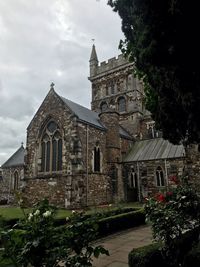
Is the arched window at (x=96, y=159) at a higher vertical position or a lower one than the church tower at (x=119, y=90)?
lower

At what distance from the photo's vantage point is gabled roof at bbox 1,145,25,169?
3614 centimetres

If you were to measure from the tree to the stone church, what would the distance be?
13506 mm

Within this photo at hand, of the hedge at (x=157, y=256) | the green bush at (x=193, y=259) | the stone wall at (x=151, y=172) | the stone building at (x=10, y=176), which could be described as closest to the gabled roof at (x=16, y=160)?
the stone building at (x=10, y=176)

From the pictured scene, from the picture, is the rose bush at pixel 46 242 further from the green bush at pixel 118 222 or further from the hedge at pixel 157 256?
the green bush at pixel 118 222

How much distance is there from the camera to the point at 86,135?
21.4m

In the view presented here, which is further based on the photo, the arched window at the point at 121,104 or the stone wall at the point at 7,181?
the arched window at the point at 121,104

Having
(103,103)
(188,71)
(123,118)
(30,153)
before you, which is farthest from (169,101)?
(103,103)

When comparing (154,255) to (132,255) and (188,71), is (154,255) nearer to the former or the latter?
(132,255)

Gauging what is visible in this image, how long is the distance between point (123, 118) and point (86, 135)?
1393 centimetres

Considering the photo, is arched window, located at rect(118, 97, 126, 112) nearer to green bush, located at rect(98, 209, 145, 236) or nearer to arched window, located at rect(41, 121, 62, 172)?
arched window, located at rect(41, 121, 62, 172)

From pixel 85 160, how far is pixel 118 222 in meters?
10.4

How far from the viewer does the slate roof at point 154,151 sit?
22.5 metres

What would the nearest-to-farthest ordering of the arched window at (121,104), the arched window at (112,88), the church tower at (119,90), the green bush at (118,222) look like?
the green bush at (118,222), the church tower at (119,90), the arched window at (121,104), the arched window at (112,88)

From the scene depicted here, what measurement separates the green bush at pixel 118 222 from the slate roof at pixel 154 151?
36.5ft
